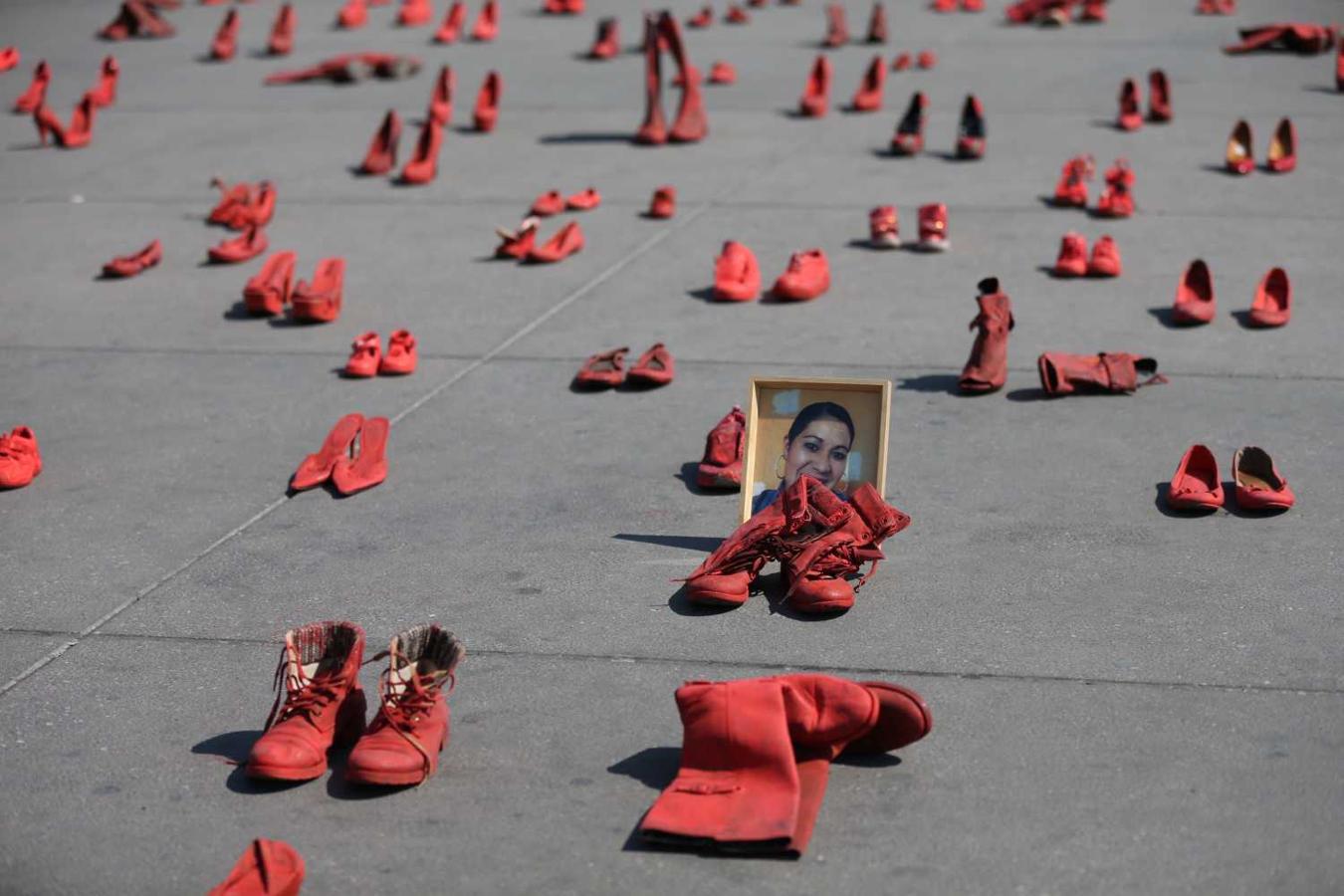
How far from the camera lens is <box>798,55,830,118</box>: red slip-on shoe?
12.5 meters

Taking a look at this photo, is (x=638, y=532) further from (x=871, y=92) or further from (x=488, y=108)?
(x=871, y=92)

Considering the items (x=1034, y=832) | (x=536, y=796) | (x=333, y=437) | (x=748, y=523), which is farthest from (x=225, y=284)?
(x=1034, y=832)

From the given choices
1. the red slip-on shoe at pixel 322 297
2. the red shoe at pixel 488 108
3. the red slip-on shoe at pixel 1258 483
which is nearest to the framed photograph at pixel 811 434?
the red slip-on shoe at pixel 1258 483

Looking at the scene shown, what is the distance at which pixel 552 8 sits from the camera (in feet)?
59.1

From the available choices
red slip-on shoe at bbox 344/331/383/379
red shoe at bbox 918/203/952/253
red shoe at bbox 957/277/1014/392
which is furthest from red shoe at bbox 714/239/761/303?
red slip-on shoe at bbox 344/331/383/379

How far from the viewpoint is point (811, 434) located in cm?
519

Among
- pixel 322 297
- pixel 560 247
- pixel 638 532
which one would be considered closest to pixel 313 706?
pixel 638 532

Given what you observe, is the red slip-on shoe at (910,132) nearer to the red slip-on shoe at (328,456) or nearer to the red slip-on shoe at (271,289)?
the red slip-on shoe at (271,289)

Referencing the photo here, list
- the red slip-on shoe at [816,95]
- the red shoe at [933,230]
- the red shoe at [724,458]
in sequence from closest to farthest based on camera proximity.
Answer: the red shoe at [724,458] < the red shoe at [933,230] < the red slip-on shoe at [816,95]

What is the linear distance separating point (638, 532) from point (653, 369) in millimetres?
1528

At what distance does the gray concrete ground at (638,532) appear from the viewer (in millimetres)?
3703

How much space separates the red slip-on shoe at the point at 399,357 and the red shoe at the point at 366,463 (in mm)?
882

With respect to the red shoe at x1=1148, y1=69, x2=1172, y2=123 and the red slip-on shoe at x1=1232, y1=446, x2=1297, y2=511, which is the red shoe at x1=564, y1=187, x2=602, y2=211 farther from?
the red slip-on shoe at x1=1232, y1=446, x2=1297, y2=511

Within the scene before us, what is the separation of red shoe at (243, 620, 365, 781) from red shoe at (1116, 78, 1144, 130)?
29.1 feet
